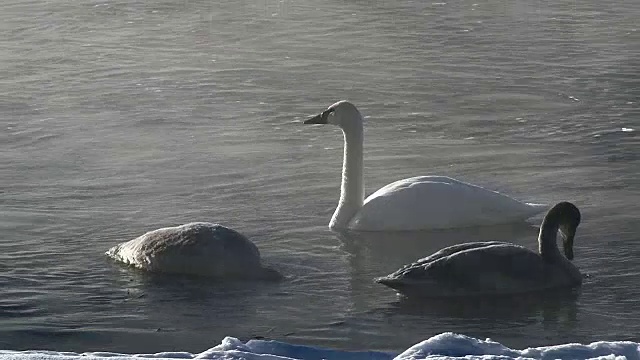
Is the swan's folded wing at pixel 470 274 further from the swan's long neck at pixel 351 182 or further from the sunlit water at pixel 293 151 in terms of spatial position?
the swan's long neck at pixel 351 182

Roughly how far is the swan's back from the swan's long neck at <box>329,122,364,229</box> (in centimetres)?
152

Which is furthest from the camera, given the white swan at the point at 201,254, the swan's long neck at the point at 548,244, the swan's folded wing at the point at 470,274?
the white swan at the point at 201,254

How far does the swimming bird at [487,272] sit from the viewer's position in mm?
7707

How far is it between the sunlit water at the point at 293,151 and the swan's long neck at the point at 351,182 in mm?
187

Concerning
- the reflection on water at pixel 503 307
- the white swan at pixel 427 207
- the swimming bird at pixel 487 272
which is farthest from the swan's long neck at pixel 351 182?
the reflection on water at pixel 503 307

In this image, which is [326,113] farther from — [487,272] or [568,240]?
[487,272]

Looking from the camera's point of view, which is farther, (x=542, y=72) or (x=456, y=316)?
(x=542, y=72)

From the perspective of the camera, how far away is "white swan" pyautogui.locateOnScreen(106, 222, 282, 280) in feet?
26.5

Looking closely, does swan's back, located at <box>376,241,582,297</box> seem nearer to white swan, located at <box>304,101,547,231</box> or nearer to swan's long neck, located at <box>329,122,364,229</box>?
white swan, located at <box>304,101,547,231</box>

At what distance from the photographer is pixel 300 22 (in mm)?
18812

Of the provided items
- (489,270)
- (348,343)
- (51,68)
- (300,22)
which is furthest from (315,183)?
(300,22)

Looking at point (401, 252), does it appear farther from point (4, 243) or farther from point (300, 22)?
point (300, 22)

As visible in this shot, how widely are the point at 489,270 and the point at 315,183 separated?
115 inches

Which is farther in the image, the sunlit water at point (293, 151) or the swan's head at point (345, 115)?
the swan's head at point (345, 115)
